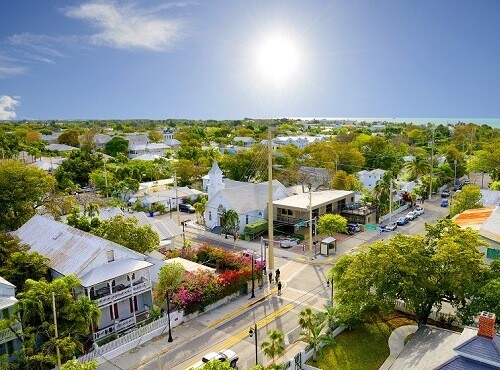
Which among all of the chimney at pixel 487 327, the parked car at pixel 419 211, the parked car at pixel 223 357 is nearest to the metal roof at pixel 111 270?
the parked car at pixel 223 357

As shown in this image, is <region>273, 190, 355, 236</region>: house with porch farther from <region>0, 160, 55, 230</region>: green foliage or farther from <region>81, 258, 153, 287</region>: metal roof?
<region>0, 160, 55, 230</region>: green foliage

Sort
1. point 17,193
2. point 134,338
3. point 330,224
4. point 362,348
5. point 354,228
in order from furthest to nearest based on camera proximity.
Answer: point 354,228 < point 330,224 < point 17,193 < point 134,338 < point 362,348

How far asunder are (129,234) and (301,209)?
77.0 ft

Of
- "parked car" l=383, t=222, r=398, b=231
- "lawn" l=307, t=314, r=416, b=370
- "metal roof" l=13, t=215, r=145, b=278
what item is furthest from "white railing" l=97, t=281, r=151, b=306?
"parked car" l=383, t=222, r=398, b=231

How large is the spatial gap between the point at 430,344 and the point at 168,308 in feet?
56.1

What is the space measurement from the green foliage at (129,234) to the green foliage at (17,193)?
15945 mm

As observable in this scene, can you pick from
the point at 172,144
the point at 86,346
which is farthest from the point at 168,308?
the point at 172,144

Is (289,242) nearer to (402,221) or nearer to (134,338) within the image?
(402,221)

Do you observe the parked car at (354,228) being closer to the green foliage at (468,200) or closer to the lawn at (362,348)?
the green foliage at (468,200)

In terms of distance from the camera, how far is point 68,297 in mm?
23484

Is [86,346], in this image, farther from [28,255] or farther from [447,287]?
[447,287]

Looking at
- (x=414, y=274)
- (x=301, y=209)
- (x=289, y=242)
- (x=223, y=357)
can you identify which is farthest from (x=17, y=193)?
(x=414, y=274)

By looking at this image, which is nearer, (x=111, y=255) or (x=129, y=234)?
(x=111, y=255)

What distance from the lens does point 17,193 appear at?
46.1m
